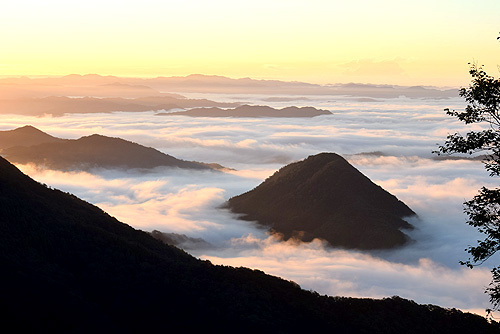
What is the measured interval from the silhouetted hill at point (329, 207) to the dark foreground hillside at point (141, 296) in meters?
67.1

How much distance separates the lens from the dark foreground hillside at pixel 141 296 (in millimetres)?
52688

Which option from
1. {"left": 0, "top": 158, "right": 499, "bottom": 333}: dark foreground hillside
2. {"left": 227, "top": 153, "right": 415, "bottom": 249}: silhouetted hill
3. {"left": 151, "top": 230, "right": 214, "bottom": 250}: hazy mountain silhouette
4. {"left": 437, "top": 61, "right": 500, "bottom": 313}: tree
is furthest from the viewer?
{"left": 151, "top": 230, "right": 214, "bottom": 250}: hazy mountain silhouette

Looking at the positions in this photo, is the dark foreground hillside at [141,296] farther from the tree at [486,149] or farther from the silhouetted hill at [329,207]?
the silhouetted hill at [329,207]

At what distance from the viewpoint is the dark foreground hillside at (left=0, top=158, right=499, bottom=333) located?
52688 millimetres

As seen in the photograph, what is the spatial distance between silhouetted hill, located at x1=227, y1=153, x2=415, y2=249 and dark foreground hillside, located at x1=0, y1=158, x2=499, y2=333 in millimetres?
67065

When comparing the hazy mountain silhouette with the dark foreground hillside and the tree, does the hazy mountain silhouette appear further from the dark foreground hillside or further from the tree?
the tree

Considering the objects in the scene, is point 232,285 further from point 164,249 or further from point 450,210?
point 450,210

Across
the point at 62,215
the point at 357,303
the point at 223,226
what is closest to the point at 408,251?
the point at 223,226

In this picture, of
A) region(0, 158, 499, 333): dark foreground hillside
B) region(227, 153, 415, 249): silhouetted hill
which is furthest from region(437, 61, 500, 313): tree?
region(227, 153, 415, 249): silhouetted hill

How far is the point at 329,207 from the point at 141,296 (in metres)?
87.7

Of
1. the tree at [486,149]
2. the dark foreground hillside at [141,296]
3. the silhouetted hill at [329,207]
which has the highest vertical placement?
the silhouetted hill at [329,207]

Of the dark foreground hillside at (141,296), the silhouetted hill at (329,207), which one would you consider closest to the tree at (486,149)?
the dark foreground hillside at (141,296)

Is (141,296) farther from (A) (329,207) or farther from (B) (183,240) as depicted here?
(A) (329,207)

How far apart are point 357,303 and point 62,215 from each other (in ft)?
133
